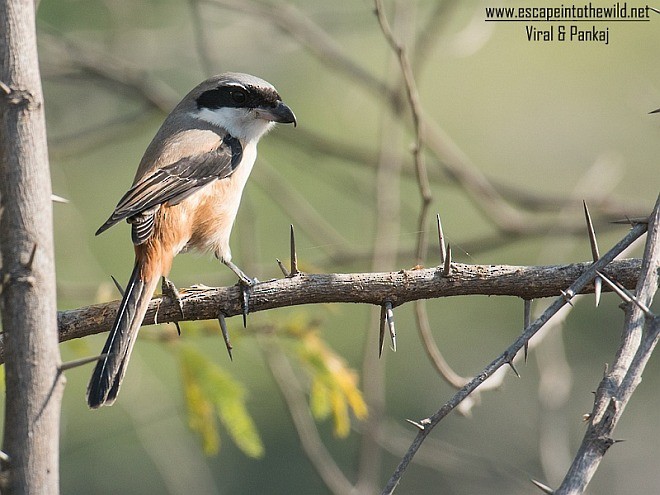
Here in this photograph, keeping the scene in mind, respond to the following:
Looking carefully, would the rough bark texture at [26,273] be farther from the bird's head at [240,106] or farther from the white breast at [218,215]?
the bird's head at [240,106]

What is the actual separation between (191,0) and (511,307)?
5346 millimetres

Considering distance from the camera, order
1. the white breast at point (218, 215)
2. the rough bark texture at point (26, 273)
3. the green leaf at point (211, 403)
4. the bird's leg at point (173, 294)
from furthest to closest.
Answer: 1. the white breast at point (218, 215)
2. the green leaf at point (211, 403)
3. the bird's leg at point (173, 294)
4. the rough bark texture at point (26, 273)

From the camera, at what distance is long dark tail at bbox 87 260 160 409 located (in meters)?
2.72

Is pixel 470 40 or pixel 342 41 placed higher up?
pixel 342 41

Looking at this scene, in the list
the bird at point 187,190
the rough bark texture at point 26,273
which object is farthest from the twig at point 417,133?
the rough bark texture at point 26,273

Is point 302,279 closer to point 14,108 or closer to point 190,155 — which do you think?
point 14,108

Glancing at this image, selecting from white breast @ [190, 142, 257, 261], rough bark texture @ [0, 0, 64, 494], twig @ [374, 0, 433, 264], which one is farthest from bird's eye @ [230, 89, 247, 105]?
rough bark texture @ [0, 0, 64, 494]

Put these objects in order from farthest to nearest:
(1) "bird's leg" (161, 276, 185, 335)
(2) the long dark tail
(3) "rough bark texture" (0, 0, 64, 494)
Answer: (2) the long dark tail
(1) "bird's leg" (161, 276, 185, 335)
(3) "rough bark texture" (0, 0, 64, 494)

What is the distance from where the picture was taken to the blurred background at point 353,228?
160 inches

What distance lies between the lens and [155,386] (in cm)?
615

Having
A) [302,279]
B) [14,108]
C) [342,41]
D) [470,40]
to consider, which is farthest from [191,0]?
[342,41]

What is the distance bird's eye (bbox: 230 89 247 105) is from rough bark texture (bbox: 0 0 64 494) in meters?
2.27

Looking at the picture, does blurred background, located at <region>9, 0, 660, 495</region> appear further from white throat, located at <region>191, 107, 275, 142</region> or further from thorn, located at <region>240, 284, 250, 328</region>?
thorn, located at <region>240, 284, 250, 328</region>

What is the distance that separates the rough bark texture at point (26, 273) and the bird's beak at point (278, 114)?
2.22 meters
